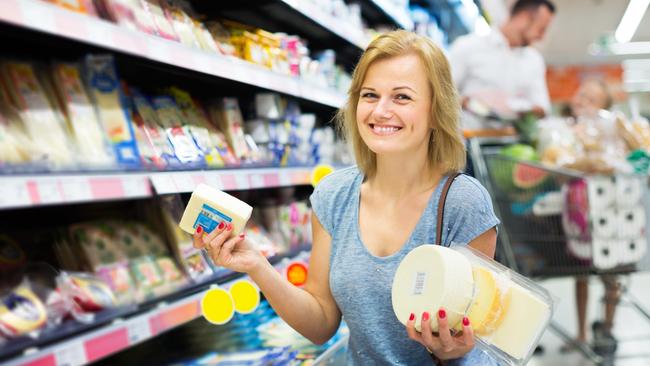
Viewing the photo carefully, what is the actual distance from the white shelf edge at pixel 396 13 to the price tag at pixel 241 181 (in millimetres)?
1730

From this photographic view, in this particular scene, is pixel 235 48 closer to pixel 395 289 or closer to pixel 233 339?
pixel 233 339

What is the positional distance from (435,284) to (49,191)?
0.83 m

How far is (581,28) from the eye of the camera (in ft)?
36.7

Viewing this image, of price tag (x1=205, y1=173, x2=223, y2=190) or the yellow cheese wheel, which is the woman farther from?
price tag (x1=205, y1=173, x2=223, y2=190)

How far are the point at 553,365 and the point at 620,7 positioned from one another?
27.2ft

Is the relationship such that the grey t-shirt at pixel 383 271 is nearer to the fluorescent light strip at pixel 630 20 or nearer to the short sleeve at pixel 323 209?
the short sleeve at pixel 323 209

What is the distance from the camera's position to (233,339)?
2.10 metres

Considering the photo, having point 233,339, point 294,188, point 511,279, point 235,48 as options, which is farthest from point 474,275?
point 294,188

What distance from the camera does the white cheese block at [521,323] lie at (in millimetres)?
1266

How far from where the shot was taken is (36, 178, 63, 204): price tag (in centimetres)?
116

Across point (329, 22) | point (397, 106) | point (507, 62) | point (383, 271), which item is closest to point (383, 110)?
point (397, 106)

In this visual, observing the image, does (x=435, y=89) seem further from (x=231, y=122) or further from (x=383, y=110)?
(x=231, y=122)

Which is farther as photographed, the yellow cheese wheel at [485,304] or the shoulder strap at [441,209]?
the shoulder strap at [441,209]

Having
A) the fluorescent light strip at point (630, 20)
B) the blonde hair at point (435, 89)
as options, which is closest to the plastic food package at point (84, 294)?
the blonde hair at point (435, 89)
